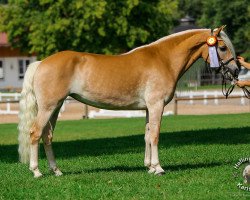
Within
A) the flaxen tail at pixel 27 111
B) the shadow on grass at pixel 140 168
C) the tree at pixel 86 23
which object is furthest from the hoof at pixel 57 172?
the tree at pixel 86 23

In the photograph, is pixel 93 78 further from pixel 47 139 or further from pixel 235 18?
pixel 235 18

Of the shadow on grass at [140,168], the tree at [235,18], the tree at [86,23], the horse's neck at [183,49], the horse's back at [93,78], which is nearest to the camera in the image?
the horse's back at [93,78]

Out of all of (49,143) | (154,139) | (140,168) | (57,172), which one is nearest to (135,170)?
(140,168)

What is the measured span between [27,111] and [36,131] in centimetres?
40

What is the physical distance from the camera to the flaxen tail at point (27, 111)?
34.7 ft

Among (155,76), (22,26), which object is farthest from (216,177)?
(22,26)

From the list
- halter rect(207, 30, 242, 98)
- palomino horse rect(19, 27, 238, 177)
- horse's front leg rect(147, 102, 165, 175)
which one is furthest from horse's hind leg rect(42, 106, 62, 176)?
→ halter rect(207, 30, 242, 98)

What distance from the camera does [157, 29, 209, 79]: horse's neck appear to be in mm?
10842

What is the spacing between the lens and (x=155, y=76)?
10562mm

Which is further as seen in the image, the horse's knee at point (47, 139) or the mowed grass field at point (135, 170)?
the horse's knee at point (47, 139)

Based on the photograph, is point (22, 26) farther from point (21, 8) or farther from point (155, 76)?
point (155, 76)

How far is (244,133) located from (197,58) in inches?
288

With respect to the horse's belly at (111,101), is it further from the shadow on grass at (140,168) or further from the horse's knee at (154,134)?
the shadow on grass at (140,168)

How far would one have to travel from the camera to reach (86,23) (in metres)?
47.4
